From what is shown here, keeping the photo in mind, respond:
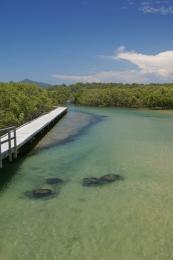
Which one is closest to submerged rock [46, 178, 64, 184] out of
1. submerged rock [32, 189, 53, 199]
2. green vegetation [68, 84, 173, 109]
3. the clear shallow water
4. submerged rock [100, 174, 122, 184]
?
the clear shallow water

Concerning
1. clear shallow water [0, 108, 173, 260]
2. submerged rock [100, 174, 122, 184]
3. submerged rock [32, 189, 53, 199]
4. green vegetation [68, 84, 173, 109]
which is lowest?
clear shallow water [0, 108, 173, 260]

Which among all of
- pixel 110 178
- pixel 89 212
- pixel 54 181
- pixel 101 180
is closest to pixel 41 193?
pixel 54 181

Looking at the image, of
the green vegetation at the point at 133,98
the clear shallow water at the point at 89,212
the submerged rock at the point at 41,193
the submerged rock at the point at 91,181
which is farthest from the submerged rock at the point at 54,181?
the green vegetation at the point at 133,98

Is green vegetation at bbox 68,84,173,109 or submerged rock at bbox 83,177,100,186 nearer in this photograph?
submerged rock at bbox 83,177,100,186

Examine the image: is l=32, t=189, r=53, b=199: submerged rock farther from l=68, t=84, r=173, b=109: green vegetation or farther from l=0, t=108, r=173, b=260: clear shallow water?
l=68, t=84, r=173, b=109: green vegetation

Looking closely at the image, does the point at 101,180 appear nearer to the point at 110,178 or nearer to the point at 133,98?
the point at 110,178

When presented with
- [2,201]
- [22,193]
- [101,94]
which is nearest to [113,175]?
[22,193]

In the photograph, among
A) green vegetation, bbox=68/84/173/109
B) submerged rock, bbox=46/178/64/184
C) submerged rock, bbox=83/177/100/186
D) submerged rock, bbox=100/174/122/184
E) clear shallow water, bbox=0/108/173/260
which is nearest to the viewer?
clear shallow water, bbox=0/108/173/260
